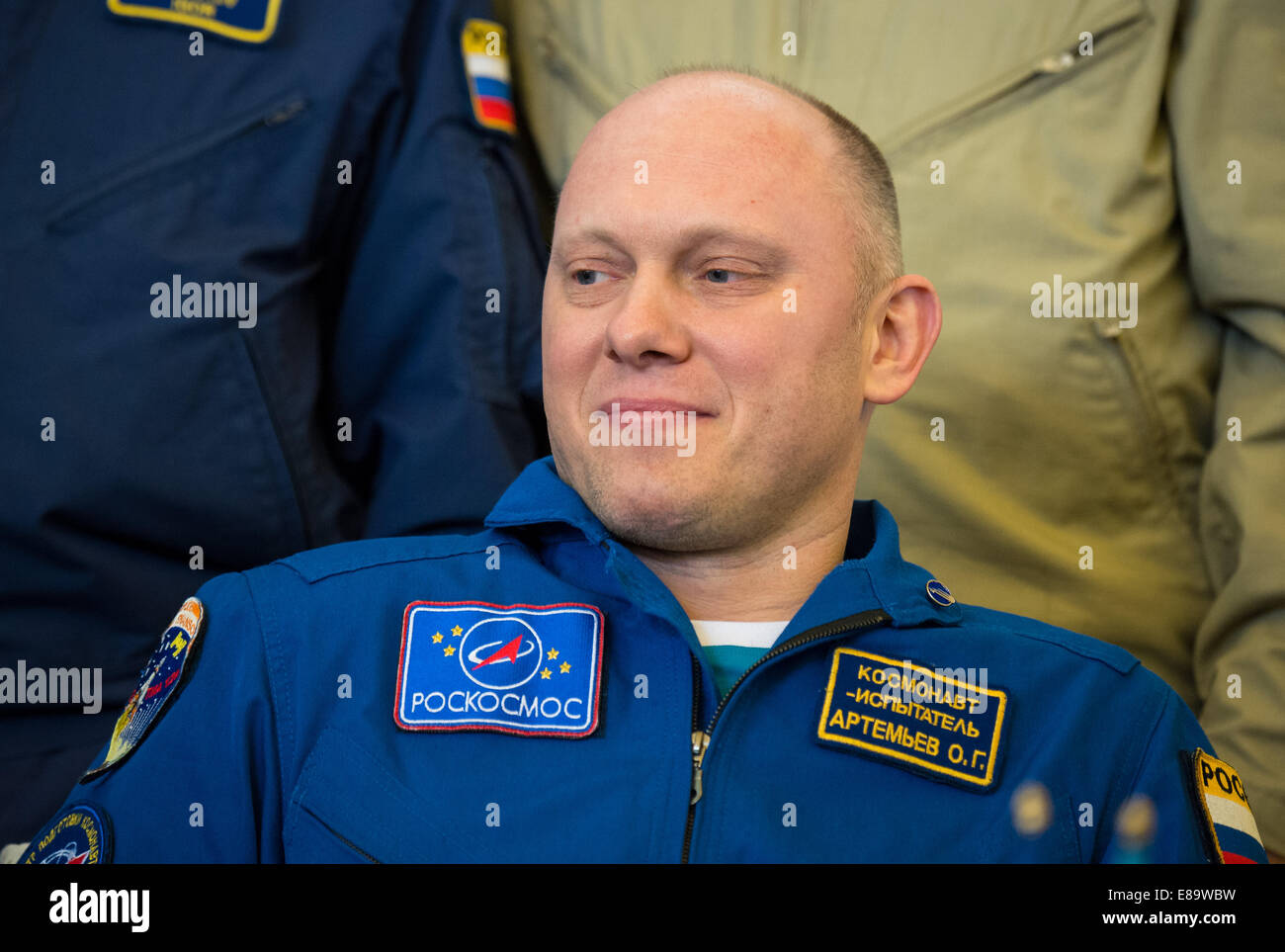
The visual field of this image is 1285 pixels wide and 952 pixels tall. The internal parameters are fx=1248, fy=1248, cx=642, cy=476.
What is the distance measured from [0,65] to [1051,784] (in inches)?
58.8

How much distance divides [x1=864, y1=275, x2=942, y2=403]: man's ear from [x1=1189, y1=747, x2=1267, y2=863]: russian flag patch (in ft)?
1.48

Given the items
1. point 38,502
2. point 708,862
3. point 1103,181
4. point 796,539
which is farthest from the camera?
point 1103,181

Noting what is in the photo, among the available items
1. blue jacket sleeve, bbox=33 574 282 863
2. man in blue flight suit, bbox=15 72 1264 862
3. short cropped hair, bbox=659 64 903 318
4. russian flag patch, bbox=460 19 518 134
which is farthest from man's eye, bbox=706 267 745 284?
russian flag patch, bbox=460 19 518 134

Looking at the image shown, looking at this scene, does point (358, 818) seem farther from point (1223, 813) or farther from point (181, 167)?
point (181, 167)

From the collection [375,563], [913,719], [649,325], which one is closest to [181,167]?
[375,563]

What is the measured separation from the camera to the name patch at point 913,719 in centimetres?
109

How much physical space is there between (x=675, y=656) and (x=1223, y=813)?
20.7 inches

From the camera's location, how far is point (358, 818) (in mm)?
1039

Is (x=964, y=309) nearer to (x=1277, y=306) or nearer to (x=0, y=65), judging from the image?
(x=1277, y=306)

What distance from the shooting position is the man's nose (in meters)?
1.10

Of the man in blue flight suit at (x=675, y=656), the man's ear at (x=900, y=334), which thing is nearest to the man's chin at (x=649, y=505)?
the man in blue flight suit at (x=675, y=656)
